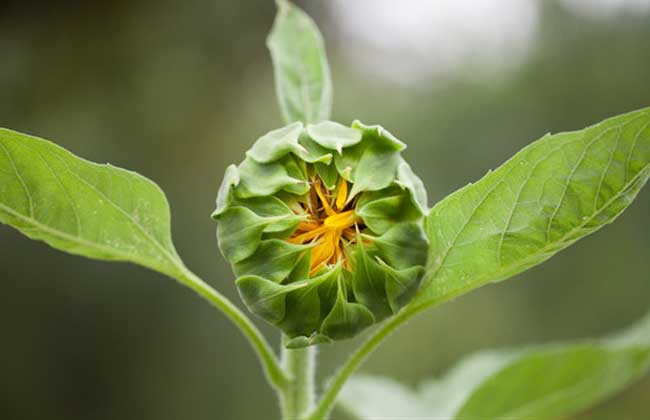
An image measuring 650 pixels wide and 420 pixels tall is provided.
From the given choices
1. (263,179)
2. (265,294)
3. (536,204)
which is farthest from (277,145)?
(536,204)

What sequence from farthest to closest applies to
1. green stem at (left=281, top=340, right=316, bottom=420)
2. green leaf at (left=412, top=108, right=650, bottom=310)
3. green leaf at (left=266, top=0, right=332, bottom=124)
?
green leaf at (left=266, top=0, right=332, bottom=124) < green stem at (left=281, top=340, right=316, bottom=420) < green leaf at (left=412, top=108, right=650, bottom=310)

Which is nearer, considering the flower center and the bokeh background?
the flower center

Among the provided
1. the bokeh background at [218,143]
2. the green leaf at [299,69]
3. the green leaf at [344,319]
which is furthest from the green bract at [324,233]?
the bokeh background at [218,143]

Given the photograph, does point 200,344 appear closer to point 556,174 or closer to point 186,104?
point 186,104

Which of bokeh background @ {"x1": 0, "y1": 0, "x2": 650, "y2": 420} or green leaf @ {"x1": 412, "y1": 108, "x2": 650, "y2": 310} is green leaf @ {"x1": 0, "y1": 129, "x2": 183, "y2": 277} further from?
bokeh background @ {"x1": 0, "y1": 0, "x2": 650, "y2": 420}

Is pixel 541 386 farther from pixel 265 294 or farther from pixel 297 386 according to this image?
pixel 265 294

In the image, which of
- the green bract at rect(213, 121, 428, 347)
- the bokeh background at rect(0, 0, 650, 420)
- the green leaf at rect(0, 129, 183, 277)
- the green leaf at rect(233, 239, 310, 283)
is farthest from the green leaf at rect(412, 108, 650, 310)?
the bokeh background at rect(0, 0, 650, 420)
